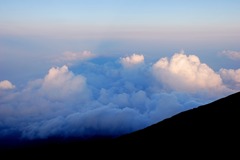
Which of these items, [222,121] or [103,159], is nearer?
[222,121]

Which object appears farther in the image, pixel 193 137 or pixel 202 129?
pixel 202 129

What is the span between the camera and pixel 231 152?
2018 inches

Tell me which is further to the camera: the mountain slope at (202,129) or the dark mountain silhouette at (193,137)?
the mountain slope at (202,129)

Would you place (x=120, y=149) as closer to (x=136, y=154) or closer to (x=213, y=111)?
(x=136, y=154)

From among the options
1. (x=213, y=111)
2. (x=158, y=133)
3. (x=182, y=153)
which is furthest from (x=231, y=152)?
(x=158, y=133)

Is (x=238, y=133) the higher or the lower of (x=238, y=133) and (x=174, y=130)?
the lower

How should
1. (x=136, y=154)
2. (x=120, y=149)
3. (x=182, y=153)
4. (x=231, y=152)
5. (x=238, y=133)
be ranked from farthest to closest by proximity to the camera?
(x=120, y=149) < (x=136, y=154) < (x=182, y=153) < (x=238, y=133) < (x=231, y=152)

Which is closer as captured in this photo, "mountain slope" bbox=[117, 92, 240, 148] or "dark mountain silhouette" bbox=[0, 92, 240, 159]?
"dark mountain silhouette" bbox=[0, 92, 240, 159]

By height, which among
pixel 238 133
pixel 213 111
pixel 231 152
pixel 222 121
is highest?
pixel 213 111

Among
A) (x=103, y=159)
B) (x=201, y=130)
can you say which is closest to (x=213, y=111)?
(x=201, y=130)

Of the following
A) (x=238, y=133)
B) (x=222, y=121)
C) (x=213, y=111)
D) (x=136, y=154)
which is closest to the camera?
(x=238, y=133)

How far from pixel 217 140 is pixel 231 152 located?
8.71 m

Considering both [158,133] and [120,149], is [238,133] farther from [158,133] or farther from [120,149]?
[120,149]

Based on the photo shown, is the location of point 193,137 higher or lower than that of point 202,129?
lower
